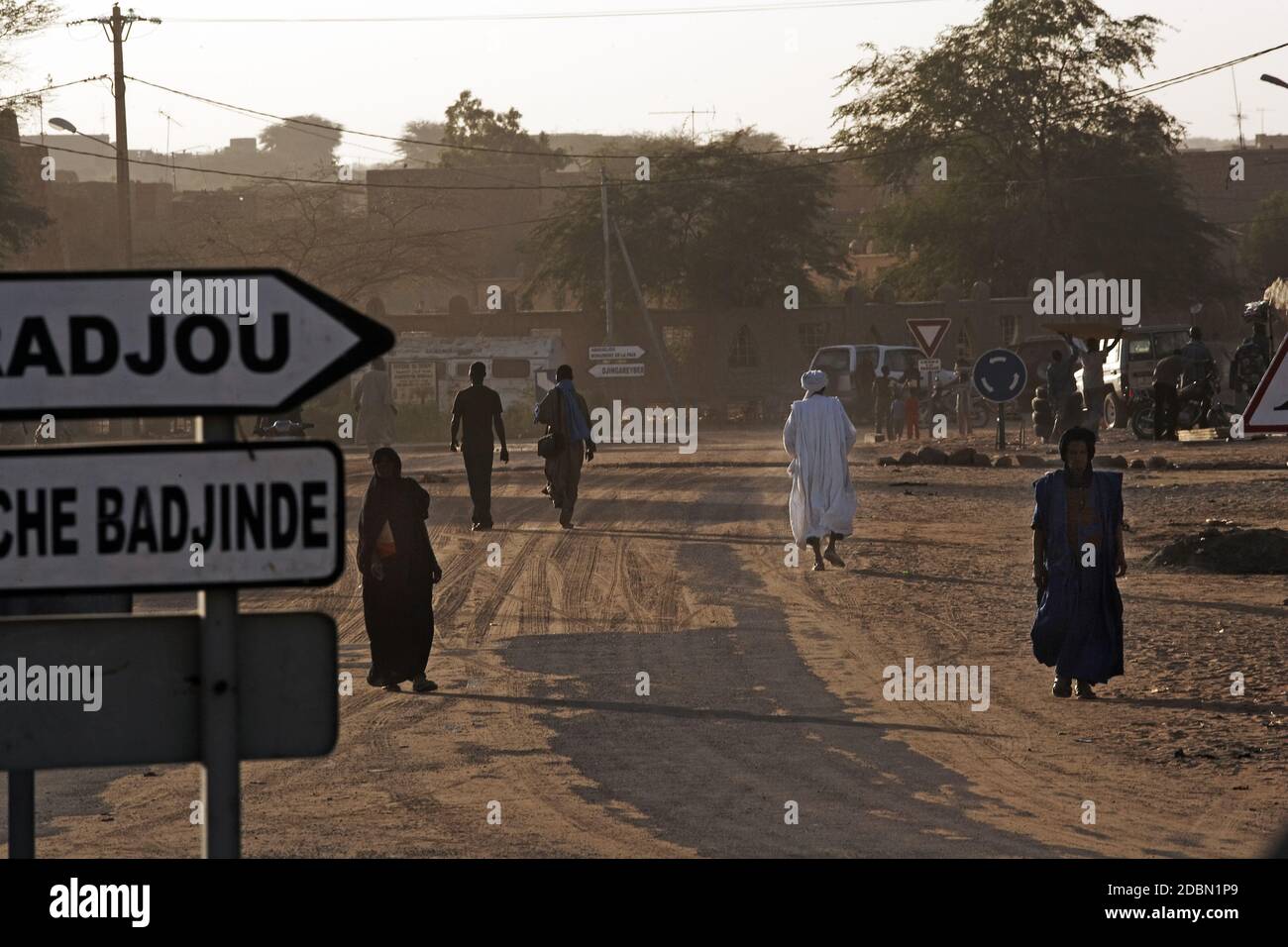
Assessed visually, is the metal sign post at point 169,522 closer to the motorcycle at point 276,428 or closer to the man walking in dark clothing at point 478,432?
the man walking in dark clothing at point 478,432

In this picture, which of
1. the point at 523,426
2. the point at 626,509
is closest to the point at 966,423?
the point at 523,426

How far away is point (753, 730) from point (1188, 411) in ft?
75.9

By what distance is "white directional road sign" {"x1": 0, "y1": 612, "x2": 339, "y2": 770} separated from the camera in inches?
136

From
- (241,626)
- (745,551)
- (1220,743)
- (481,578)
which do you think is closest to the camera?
(241,626)

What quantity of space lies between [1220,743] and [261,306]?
22.8 feet

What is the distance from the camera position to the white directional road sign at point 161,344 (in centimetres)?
344

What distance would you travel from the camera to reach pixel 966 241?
58094 millimetres

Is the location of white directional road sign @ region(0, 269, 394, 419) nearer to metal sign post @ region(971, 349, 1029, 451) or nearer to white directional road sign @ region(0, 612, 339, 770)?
white directional road sign @ region(0, 612, 339, 770)

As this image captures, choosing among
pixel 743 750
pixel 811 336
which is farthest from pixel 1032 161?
pixel 743 750

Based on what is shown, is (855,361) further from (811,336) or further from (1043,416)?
(811,336)

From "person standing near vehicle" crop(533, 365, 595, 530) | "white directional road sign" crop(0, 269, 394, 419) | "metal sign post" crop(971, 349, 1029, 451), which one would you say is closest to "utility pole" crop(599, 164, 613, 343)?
"metal sign post" crop(971, 349, 1029, 451)

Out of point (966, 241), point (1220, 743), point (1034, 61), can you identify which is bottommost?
point (1220, 743)

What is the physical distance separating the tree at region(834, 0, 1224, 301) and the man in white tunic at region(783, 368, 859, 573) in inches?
1646
